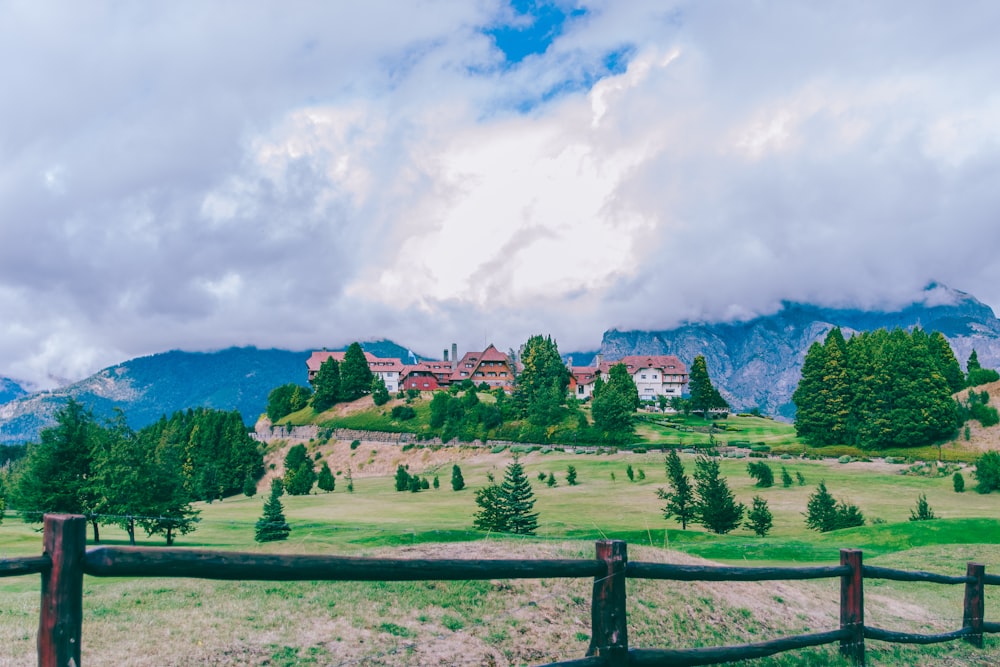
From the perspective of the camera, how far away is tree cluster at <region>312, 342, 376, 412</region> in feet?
444

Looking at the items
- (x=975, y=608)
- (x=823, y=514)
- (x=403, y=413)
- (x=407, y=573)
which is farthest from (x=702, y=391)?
(x=407, y=573)

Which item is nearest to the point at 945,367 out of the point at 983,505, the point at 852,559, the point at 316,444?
the point at 983,505

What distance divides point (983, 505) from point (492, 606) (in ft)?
151

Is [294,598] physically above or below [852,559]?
below

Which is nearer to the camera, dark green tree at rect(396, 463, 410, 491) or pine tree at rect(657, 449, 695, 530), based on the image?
pine tree at rect(657, 449, 695, 530)

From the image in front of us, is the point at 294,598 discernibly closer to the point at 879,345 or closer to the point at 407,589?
the point at 407,589

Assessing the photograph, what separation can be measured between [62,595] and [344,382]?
133965mm

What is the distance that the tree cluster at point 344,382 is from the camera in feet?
444

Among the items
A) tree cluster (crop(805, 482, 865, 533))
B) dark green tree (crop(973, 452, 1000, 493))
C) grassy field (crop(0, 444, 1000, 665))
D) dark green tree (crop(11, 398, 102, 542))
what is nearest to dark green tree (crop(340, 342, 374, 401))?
dark green tree (crop(11, 398, 102, 542))

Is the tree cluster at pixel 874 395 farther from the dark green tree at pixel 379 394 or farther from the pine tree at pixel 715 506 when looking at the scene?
the dark green tree at pixel 379 394

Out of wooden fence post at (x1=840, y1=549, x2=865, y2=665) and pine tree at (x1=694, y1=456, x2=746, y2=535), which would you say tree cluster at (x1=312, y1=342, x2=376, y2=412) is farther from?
wooden fence post at (x1=840, y1=549, x2=865, y2=665)

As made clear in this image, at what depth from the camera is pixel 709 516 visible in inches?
1380

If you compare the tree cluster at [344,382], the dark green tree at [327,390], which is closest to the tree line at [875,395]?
the tree cluster at [344,382]

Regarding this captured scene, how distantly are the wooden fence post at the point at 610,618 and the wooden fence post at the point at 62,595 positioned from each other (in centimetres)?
442
